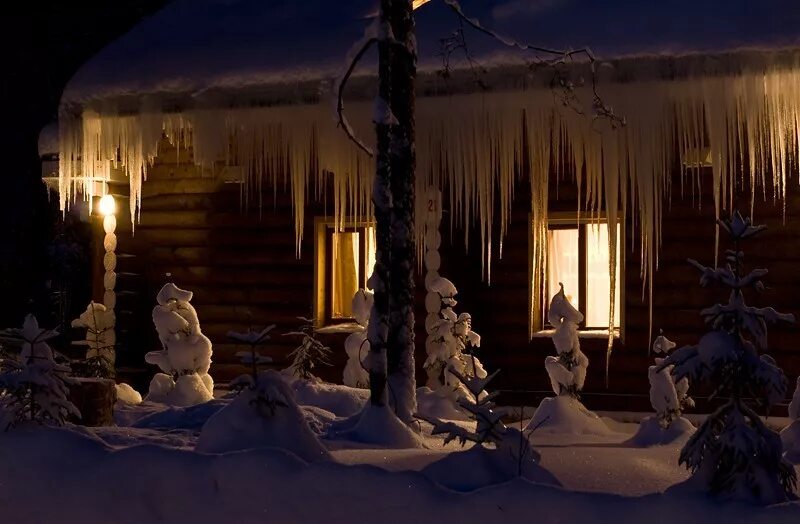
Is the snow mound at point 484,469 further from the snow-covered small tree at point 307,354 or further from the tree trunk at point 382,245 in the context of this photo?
the snow-covered small tree at point 307,354

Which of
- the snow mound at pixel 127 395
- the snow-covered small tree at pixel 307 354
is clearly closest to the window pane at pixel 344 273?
the snow-covered small tree at pixel 307 354

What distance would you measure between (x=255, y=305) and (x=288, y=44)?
3.70m

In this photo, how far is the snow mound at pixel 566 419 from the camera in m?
8.72

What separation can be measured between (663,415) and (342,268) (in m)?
5.08

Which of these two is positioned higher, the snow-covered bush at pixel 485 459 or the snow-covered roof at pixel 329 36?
the snow-covered roof at pixel 329 36

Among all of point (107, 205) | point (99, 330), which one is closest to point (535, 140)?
point (107, 205)

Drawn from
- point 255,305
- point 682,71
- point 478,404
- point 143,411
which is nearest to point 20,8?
point 255,305

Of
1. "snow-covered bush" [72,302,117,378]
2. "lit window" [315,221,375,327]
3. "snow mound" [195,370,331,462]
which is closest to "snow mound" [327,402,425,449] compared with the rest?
"snow mound" [195,370,331,462]

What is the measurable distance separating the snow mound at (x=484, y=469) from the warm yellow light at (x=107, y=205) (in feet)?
28.2

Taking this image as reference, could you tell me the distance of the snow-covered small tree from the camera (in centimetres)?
1094

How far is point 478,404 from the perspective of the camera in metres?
5.02

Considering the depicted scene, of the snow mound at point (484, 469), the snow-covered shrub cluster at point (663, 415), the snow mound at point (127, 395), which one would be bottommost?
the snow mound at point (127, 395)

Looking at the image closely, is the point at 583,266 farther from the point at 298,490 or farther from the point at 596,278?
the point at 298,490

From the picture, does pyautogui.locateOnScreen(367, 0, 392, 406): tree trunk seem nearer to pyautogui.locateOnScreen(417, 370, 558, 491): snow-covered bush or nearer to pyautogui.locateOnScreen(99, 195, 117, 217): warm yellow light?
pyautogui.locateOnScreen(417, 370, 558, 491): snow-covered bush
